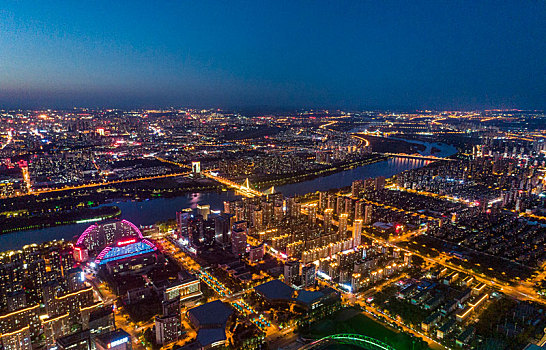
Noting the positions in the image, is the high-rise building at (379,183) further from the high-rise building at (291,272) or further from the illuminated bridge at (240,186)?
the high-rise building at (291,272)

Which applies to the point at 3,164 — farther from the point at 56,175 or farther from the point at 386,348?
the point at 386,348

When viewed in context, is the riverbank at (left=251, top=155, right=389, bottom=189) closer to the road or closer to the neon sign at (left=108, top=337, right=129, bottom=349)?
the road

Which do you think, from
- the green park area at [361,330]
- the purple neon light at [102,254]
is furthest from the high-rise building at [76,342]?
the green park area at [361,330]

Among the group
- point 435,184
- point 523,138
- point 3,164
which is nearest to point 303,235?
point 435,184

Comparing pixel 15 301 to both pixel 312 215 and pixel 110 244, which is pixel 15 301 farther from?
pixel 312 215

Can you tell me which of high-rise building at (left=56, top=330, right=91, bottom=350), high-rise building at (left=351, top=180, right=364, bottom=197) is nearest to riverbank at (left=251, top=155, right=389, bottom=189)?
high-rise building at (left=351, top=180, right=364, bottom=197)
